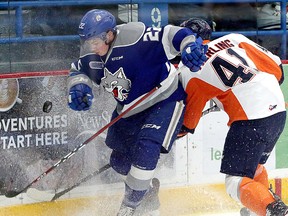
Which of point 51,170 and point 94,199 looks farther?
point 94,199

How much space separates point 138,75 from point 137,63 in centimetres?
7

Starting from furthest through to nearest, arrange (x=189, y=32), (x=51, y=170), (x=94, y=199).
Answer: (x=94, y=199) < (x=51, y=170) < (x=189, y=32)

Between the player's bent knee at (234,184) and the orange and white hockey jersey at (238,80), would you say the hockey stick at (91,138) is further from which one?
the player's bent knee at (234,184)

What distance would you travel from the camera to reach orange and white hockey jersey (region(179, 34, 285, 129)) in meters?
4.28

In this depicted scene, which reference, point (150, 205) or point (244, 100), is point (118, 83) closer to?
point (244, 100)

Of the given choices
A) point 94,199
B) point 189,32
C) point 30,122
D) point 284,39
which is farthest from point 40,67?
point 284,39

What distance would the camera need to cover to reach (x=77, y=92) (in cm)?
425

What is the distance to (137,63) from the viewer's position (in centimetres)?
421

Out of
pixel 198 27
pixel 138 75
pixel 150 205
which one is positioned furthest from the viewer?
pixel 150 205

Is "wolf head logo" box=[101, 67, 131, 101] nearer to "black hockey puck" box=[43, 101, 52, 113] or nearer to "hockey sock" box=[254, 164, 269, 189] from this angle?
"black hockey puck" box=[43, 101, 52, 113]

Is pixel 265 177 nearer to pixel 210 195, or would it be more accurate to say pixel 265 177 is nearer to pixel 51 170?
pixel 210 195

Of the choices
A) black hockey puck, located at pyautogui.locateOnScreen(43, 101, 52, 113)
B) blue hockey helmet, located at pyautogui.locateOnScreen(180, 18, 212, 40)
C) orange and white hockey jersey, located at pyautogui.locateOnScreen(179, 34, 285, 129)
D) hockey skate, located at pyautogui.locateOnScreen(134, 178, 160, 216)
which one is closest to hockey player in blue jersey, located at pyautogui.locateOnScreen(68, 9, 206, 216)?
orange and white hockey jersey, located at pyautogui.locateOnScreen(179, 34, 285, 129)

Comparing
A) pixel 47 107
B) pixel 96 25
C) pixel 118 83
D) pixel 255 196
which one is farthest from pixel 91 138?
pixel 255 196

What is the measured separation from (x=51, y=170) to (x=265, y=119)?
122cm
